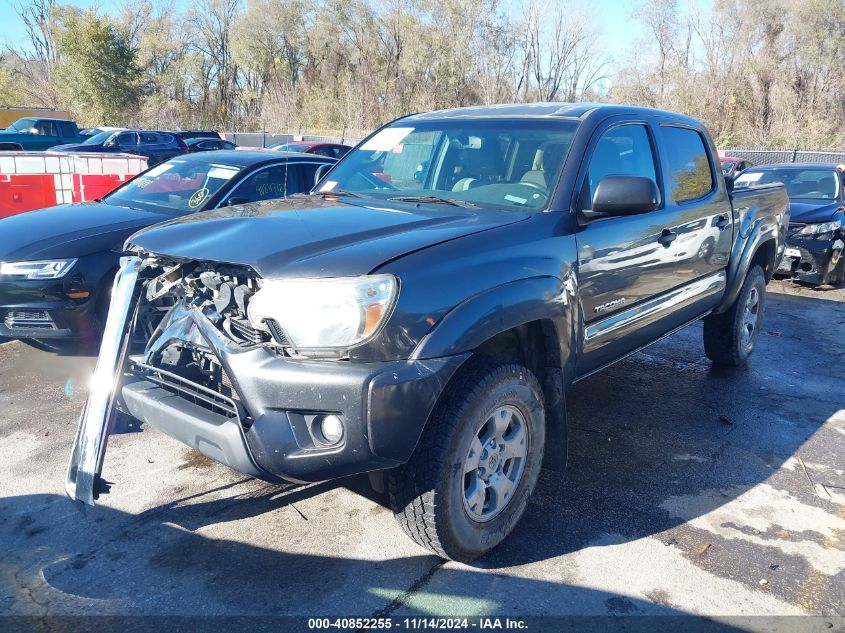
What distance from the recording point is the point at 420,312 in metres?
2.49

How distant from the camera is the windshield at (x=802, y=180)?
9.70 metres

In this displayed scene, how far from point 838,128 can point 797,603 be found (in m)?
33.2

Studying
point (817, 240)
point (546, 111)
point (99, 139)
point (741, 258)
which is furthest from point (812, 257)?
point (99, 139)

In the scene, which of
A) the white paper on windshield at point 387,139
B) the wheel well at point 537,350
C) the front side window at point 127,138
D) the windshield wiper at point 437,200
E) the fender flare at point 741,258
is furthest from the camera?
the front side window at point 127,138

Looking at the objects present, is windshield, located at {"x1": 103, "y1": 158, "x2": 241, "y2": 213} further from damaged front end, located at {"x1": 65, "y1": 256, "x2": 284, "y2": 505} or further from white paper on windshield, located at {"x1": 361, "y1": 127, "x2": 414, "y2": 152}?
damaged front end, located at {"x1": 65, "y1": 256, "x2": 284, "y2": 505}

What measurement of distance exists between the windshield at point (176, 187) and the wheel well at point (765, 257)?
4.35m

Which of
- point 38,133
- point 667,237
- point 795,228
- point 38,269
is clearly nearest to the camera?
point 667,237

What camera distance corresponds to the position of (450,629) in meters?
2.54

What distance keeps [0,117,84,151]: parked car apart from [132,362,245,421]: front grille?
23.1 meters

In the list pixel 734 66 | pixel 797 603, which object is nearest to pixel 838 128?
pixel 734 66

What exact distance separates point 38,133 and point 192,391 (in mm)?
24975

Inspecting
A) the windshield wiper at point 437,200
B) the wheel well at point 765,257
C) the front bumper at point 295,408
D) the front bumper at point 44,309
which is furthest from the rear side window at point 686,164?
the front bumper at point 44,309

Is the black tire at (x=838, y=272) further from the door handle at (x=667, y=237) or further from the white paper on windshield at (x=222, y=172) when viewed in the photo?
the white paper on windshield at (x=222, y=172)

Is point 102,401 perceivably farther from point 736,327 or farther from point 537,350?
point 736,327
